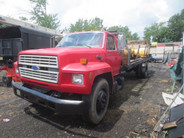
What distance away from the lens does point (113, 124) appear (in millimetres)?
2773

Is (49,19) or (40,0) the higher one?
(40,0)

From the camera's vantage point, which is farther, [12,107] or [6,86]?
[6,86]

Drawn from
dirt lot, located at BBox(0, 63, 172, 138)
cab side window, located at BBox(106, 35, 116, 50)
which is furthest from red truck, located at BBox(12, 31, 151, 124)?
dirt lot, located at BBox(0, 63, 172, 138)

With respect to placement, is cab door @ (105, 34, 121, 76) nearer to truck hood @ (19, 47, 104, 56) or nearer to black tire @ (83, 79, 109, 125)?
truck hood @ (19, 47, 104, 56)

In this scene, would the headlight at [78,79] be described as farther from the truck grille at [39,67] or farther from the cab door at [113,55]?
the cab door at [113,55]

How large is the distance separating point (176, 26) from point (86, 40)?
56.1 metres

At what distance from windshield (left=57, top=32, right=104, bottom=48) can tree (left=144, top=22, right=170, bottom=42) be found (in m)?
54.2

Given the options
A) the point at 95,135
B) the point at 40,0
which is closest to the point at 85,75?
the point at 95,135

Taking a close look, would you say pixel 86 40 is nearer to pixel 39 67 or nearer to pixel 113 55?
pixel 113 55

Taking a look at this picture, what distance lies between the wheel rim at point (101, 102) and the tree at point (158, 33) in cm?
5495

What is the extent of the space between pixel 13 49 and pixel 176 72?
283 inches

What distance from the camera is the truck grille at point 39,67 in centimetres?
226

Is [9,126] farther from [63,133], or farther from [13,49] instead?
[13,49]

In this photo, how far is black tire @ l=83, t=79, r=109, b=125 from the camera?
2.33 metres
